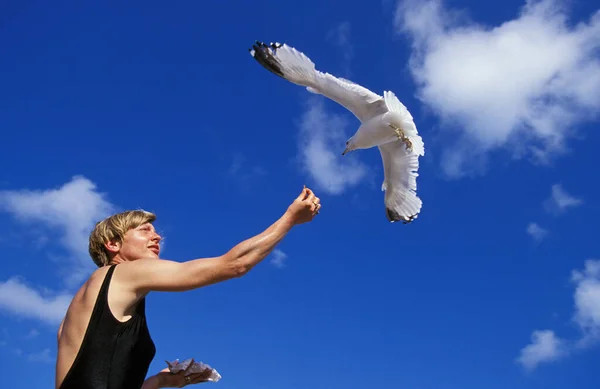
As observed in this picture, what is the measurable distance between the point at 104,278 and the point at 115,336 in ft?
0.75

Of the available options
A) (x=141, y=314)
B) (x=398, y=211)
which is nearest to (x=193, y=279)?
(x=141, y=314)

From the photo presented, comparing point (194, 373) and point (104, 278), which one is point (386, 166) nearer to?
point (194, 373)

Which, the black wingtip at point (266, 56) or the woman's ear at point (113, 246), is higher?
the black wingtip at point (266, 56)

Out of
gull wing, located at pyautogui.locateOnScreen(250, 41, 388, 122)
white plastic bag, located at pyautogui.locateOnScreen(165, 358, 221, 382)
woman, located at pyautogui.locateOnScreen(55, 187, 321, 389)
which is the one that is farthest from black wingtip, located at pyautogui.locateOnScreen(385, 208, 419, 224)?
woman, located at pyautogui.locateOnScreen(55, 187, 321, 389)

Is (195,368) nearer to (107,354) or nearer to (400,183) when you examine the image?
(107,354)

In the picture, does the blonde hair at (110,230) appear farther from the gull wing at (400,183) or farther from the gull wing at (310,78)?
the gull wing at (400,183)

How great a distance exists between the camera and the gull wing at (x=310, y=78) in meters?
6.68

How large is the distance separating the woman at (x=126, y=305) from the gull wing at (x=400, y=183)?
559 centimetres

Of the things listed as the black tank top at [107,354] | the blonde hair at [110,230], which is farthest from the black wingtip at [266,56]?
the black tank top at [107,354]

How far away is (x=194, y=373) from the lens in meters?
2.89

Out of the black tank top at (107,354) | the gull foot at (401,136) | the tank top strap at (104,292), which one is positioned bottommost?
the black tank top at (107,354)

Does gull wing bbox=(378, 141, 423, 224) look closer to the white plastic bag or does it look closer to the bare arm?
the white plastic bag

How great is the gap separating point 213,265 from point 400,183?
236 inches

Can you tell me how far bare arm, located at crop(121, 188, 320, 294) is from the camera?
220 centimetres
